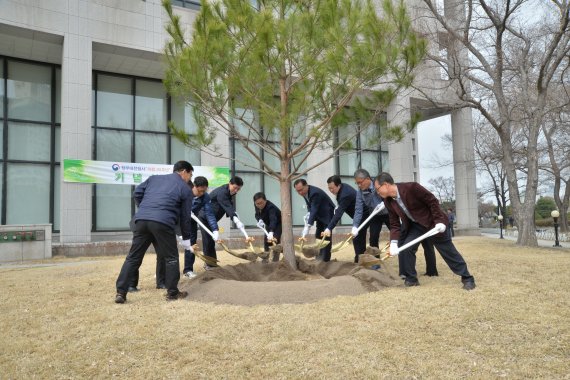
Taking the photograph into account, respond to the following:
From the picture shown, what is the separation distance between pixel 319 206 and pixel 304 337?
348cm

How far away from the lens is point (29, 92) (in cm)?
1245

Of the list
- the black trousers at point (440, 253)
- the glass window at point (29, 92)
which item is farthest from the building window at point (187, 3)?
the black trousers at point (440, 253)

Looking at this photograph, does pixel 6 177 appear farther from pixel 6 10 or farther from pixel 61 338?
pixel 61 338

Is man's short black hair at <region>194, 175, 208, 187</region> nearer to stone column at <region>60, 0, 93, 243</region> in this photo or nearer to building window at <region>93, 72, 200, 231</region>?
stone column at <region>60, 0, 93, 243</region>

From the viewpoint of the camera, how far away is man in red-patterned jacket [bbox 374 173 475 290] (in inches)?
172

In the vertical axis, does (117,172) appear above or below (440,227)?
above

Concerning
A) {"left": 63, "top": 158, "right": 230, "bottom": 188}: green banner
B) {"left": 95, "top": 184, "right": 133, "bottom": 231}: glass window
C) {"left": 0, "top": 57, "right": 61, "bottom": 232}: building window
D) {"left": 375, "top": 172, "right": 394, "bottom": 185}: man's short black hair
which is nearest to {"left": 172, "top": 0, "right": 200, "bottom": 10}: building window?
{"left": 0, "top": 57, "right": 61, "bottom": 232}: building window

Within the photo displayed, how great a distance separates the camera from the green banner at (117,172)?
10.9 meters

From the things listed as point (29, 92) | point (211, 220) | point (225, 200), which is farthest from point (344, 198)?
point (29, 92)

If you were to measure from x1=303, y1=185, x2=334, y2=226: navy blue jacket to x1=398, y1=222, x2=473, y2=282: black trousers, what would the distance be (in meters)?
1.44

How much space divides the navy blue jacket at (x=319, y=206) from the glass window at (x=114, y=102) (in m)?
9.34

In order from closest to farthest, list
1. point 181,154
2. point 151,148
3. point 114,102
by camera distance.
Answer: point 114,102 < point 151,148 < point 181,154

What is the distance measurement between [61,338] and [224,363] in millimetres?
1320

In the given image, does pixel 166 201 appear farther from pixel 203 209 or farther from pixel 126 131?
pixel 126 131
